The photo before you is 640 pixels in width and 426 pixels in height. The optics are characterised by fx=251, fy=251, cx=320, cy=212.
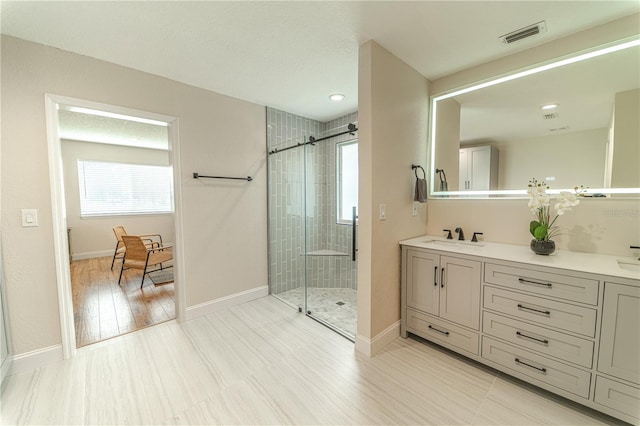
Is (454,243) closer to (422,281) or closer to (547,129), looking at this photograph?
(422,281)

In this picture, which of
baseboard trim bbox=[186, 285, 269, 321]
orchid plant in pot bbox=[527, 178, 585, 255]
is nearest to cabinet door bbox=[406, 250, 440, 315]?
orchid plant in pot bbox=[527, 178, 585, 255]

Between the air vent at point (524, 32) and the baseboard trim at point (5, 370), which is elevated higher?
the air vent at point (524, 32)

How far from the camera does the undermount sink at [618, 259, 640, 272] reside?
1.47 meters

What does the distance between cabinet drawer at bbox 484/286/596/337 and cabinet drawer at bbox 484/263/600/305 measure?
0.05 m

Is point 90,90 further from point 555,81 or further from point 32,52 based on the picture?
point 555,81

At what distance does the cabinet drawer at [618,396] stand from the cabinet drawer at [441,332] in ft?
1.99

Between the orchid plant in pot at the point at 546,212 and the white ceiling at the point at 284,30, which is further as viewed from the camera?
the orchid plant in pot at the point at 546,212

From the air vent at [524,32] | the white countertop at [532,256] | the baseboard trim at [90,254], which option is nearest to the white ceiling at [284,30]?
the air vent at [524,32]

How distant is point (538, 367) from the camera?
1.58 metres

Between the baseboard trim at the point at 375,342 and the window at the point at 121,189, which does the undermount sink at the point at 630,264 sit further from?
the window at the point at 121,189

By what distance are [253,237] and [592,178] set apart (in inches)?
122

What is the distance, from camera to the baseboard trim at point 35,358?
1801mm

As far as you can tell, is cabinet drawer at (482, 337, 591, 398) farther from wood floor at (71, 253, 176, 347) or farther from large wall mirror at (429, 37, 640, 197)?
wood floor at (71, 253, 176, 347)

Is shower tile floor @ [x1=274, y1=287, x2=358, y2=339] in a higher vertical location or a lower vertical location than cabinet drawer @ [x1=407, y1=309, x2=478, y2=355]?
lower
